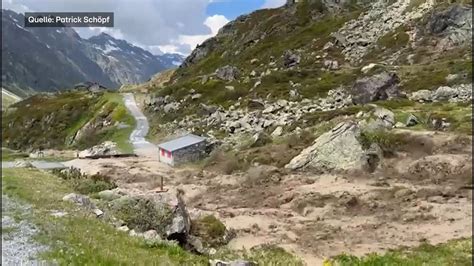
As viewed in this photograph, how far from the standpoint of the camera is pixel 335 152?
132 ft

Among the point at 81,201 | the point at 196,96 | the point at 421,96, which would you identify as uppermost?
the point at 196,96

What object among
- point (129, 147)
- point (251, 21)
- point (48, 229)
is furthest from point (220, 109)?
point (251, 21)

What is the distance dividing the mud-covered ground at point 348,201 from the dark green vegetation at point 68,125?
32.5m

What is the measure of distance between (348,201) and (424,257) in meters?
11.9

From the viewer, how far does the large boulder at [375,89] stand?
2499 inches

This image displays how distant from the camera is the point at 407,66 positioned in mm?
84438

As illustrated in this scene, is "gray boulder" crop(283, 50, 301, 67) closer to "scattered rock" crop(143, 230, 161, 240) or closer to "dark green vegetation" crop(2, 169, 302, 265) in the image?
"dark green vegetation" crop(2, 169, 302, 265)

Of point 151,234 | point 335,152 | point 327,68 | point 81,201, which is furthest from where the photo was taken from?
point 327,68

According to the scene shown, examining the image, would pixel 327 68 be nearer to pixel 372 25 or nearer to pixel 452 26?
pixel 452 26

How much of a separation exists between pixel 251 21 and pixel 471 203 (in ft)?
522

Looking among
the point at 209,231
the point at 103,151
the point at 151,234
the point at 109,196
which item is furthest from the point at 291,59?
the point at 151,234

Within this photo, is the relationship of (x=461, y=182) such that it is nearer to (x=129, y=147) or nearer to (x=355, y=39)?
(x=129, y=147)

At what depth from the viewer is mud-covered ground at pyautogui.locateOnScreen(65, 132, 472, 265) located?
26.0 m

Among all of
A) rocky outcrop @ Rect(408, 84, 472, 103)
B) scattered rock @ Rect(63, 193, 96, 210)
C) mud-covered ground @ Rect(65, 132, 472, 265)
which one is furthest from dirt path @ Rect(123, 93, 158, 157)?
scattered rock @ Rect(63, 193, 96, 210)
